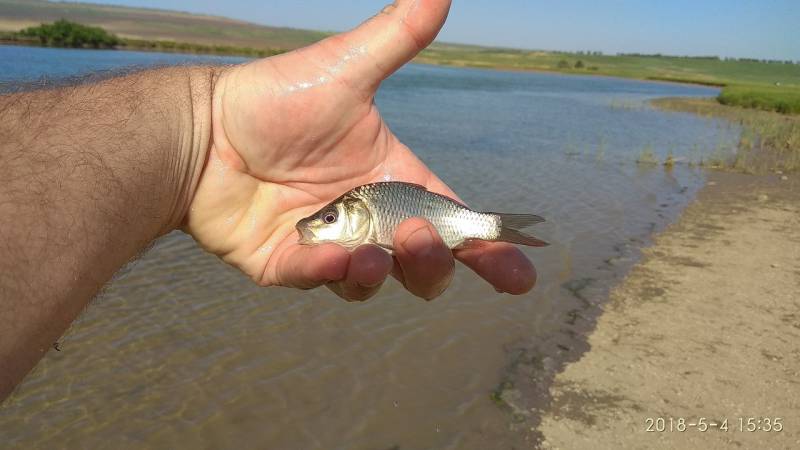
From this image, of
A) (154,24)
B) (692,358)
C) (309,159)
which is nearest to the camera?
(309,159)

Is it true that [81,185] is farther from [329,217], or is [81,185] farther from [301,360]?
[301,360]

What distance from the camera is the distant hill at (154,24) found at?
81.4 meters

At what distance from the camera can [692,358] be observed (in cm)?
710

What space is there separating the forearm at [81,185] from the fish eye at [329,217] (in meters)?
0.90

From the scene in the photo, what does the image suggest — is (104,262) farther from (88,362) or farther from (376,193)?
(88,362)

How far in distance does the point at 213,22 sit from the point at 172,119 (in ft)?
429

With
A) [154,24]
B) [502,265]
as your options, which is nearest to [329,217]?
[502,265]

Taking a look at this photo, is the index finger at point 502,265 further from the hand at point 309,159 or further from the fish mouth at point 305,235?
the fish mouth at point 305,235

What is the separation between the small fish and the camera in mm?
3500

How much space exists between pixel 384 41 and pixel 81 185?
1850mm

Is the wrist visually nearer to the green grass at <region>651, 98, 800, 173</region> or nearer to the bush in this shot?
the green grass at <region>651, 98, 800, 173</region>

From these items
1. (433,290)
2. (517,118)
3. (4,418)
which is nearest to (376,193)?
(433,290)
